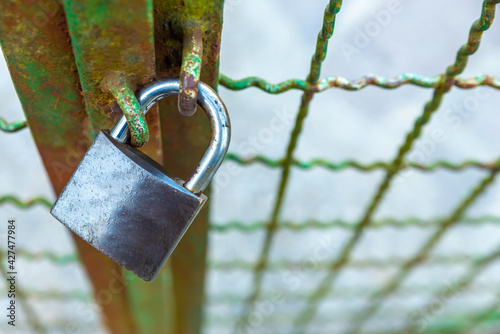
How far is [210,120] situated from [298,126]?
32 centimetres

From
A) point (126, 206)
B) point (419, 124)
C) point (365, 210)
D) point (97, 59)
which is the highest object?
point (365, 210)

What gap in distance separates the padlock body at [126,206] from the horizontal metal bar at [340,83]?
244mm

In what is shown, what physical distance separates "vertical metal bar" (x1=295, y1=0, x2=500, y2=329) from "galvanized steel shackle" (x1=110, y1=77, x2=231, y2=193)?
370mm

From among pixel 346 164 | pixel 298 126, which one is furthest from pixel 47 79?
pixel 346 164

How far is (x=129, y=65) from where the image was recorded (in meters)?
0.49

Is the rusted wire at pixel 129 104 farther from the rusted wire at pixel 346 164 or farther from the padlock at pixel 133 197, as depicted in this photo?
the rusted wire at pixel 346 164

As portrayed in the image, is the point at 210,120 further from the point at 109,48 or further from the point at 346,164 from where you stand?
the point at 346,164

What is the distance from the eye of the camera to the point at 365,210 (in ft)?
3.93

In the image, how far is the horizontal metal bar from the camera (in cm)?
70

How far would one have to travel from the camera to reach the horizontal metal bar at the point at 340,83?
696mm

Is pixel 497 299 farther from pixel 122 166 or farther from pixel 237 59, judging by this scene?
pixel 237 59

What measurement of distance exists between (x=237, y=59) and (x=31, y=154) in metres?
1.51

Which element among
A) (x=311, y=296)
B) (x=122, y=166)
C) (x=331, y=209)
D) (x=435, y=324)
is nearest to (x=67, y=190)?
(x=122, y=166)

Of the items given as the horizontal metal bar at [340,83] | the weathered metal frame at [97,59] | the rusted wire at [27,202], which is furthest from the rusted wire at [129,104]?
the rusted wire at [27,202]
